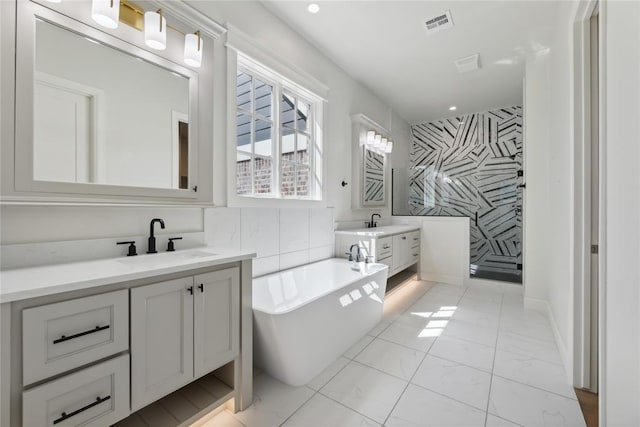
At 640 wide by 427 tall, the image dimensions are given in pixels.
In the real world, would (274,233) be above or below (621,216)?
below

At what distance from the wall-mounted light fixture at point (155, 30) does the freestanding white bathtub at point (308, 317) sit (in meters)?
1.59

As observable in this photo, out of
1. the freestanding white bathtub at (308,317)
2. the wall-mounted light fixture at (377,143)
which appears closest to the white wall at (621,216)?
the freestanding white bathtub at (308,317)

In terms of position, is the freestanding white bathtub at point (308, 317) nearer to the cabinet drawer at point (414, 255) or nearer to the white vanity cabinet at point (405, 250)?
the white vanity cabinet at point (405, 250)

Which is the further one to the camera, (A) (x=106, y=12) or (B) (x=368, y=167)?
(B) (x=368, y=167)

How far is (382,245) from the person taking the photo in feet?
9.85

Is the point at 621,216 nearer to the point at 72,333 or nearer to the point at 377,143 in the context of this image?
the point at 72,333

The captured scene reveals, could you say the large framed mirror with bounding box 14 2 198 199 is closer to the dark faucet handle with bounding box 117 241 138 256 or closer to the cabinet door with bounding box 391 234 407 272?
the dark faucet handle with bounding box 117 241 138 256

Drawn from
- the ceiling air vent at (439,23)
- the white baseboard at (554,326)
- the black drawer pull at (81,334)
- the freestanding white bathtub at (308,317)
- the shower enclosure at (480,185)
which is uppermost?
the ceiling air vent at (439,23)

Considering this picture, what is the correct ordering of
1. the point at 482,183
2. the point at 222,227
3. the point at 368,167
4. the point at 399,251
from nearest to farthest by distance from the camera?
1. the point at 222,227
2. the point at 399,251
3. the point at 368,167
4. the point at 482,183

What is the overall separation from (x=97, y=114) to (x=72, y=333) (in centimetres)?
104

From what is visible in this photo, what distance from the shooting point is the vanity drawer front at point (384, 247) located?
116 inches

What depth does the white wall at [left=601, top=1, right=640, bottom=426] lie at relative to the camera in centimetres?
79

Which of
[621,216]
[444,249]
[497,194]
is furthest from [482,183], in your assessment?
[621,216]

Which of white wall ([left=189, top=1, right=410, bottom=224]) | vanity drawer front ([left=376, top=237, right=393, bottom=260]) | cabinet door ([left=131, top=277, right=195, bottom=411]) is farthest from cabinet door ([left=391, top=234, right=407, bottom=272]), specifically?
cabinet door ([left=131, top=277, right=195, bottom=411])
